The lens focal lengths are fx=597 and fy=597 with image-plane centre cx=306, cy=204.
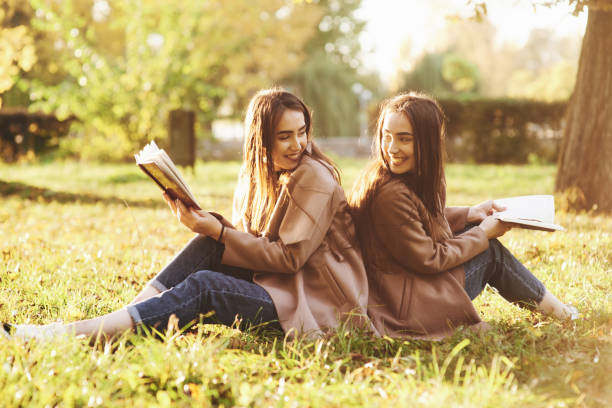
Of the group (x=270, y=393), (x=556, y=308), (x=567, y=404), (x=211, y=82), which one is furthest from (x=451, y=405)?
(x=211, y=82)

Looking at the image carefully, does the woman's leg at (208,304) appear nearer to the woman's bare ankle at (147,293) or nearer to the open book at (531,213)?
the woman's bare ankle at (147,293)

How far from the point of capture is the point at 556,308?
3146mm

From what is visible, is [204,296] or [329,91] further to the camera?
[329,91]

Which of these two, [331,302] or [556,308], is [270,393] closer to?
[331,302]

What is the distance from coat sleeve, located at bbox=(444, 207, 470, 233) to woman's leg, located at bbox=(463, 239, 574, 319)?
0.78 ft

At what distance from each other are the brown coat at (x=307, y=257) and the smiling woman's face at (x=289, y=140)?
101 mm

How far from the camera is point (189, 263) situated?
300 centimetres

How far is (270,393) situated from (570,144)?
17.9 feet

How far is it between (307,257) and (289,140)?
1.98ft

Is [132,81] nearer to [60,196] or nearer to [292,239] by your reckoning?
[60,196]

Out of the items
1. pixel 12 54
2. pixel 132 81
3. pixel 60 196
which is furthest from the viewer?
pixel 132 81

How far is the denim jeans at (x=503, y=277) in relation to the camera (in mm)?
3051

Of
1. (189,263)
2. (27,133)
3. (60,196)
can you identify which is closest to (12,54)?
(60,196)

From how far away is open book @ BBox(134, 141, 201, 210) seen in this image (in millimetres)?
2609
